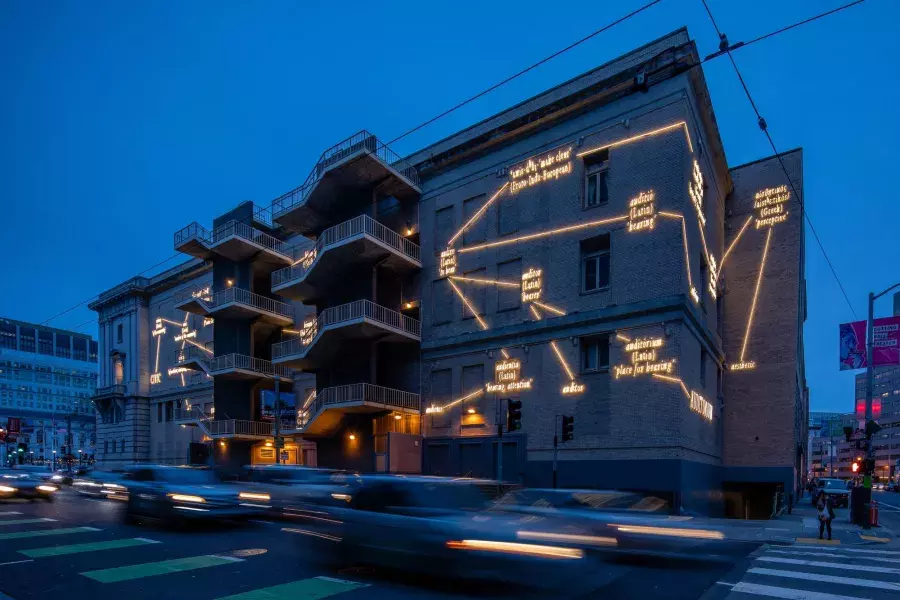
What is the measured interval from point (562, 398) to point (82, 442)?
145095 millimetres

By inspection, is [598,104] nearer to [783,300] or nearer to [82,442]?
[783,300]

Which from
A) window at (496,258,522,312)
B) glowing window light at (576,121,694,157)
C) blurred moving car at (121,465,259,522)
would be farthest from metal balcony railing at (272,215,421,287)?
blurred moving car at (121,465,259,522)

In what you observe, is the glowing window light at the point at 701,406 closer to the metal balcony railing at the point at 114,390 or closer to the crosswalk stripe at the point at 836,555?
the crosswalk stripe at the point at 836,555

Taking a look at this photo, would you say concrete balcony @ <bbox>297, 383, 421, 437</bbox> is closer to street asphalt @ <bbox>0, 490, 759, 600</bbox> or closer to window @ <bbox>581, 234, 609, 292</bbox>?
Result: window @ <bbox>581, 234, 609, 292</bbox>

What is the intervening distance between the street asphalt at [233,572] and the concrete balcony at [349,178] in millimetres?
17389

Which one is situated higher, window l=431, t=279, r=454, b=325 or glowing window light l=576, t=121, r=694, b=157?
glowing window light l=576, t=121, r=694, b=157

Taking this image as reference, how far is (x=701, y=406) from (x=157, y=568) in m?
19.8

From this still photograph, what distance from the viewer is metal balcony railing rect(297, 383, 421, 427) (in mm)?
25891

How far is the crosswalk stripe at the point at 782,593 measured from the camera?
855 cm

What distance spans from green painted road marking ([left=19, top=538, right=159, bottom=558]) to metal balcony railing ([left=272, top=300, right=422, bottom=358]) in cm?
1403

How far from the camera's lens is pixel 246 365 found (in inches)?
1302

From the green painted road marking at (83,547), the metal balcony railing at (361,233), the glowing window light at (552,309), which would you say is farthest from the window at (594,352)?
the green painted road marking at (83,547)

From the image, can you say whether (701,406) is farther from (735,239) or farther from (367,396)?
(367,396)

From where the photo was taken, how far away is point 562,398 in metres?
22.2
